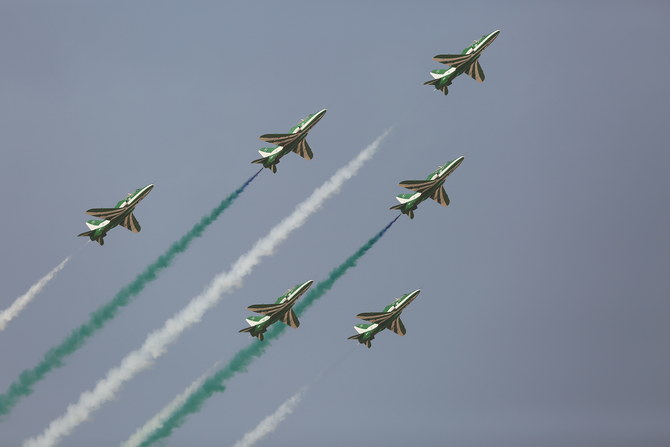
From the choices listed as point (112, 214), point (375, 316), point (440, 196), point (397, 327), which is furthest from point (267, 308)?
point (440, 196)

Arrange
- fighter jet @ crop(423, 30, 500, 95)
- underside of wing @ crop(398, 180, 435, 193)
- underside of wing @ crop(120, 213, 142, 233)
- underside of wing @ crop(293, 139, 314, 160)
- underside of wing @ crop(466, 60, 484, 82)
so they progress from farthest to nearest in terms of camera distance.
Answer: underside of wing @ crop(466, 60, 484, 82)
fighter jet @ crop(423, 30, 500, 95)
underside of wing @ crop(293, 139, 314, 160)
underside of wing @ crop(398, 180, 435, 193)
underside of wing @ crop(120, 213, 142, 233)

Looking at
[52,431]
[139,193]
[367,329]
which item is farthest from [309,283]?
[52,431]

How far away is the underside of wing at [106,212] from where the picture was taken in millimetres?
134500

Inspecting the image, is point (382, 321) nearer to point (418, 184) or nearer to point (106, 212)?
point (418, 184)

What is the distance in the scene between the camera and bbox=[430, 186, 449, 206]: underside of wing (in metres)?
143

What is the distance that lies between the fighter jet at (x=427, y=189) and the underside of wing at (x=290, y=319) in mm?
13588

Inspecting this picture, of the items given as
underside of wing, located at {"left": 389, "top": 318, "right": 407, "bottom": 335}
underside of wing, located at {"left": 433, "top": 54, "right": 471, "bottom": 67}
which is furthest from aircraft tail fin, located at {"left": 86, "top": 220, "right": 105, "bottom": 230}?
underside of wing, located at {"left": 433, "top": 54, "right": 471, "bottom": 67}

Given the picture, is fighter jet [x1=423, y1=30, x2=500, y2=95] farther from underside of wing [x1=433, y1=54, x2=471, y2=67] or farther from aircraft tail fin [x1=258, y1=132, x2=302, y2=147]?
aircraft tail fin [x1=258, y1=132, x2=302, y2=147]

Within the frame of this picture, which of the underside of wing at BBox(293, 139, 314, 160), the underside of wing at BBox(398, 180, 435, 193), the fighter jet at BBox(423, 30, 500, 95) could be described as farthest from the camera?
the fighter jet at BBox(423, 30, 500, 95)

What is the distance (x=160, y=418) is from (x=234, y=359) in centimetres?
907

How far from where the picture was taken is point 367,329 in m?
140

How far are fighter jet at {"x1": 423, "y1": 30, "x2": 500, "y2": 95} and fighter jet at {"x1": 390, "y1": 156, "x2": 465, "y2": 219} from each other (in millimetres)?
7208

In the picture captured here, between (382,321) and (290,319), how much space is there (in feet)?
28.3

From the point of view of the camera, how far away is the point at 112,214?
445 ft
